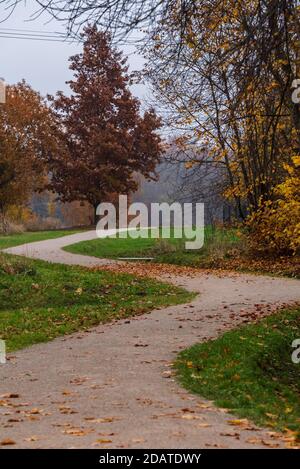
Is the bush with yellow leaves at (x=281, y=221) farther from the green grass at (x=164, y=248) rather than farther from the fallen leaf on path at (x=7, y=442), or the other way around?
the fallen leaf on path at (x=7, y=442)

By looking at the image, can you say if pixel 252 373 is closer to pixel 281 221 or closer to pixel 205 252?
pixel 281 221

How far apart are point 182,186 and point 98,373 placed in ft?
54.3

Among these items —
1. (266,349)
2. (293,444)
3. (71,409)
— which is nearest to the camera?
(293,444)

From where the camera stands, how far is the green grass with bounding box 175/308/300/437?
683 centimetres

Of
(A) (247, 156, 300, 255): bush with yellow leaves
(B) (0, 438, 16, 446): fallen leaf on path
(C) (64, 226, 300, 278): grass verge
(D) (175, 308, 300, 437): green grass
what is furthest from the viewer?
(C) (64, 226, 300, 278): grass verge

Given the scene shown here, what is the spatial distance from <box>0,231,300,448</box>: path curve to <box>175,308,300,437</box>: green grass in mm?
304

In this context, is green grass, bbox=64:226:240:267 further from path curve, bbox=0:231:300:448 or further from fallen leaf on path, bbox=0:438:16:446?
fallen leaf on path, bbox=0:438:16:446

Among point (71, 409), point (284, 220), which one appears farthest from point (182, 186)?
point (71, 409)

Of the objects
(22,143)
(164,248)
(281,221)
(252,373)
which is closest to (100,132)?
(22,143)

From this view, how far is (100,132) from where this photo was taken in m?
41.6

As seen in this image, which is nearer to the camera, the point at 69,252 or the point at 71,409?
the point at 71,409

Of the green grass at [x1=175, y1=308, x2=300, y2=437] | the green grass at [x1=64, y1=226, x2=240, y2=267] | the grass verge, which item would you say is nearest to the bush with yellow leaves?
the grass verge

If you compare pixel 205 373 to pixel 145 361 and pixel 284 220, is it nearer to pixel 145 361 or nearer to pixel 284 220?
pixel 145 361
